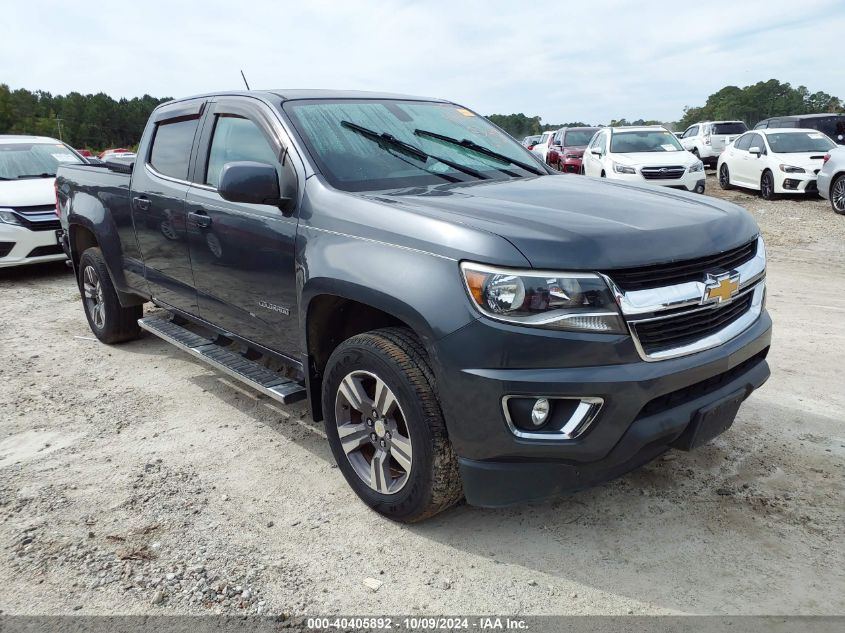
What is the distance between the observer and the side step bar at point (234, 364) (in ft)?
11.3

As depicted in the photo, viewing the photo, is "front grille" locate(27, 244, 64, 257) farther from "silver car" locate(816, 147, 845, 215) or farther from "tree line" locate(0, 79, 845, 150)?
"tree line" locate(0, 79, 845, 150)

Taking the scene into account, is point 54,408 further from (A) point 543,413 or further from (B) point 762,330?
(B) point 762,330

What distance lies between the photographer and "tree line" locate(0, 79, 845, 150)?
3329 inches

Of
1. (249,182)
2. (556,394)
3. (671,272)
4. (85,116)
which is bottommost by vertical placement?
(556,394)

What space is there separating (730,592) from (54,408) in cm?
405

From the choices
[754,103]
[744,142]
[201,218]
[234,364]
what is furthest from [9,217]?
[754,103]

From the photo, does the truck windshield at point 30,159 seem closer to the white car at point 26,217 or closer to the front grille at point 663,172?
the white car at point 26,217

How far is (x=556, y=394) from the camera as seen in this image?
2359mm

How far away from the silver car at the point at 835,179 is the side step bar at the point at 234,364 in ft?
39.6

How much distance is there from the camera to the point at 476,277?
7.93 feet

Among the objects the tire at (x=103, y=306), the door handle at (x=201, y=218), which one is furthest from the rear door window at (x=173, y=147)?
the tire at (x=103, y=306)

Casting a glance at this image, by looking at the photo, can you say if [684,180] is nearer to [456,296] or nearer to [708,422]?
[708,422]

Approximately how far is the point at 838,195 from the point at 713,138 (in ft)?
39.3

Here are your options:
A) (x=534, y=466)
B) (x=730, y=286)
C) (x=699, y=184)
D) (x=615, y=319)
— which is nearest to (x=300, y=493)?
(x=534, y=466)
